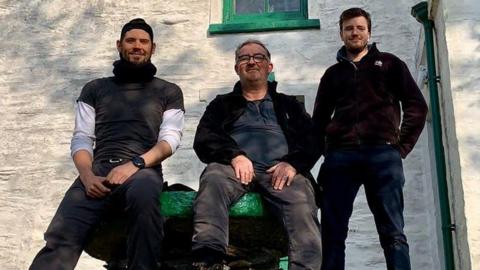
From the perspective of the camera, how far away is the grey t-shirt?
14.6 feet

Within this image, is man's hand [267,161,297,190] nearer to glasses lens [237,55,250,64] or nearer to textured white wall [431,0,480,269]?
glasses lens [237,55,250,64]

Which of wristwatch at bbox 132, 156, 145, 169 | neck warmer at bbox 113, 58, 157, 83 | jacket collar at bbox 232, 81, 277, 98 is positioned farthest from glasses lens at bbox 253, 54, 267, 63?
wristwatch at bbox 132, 156, 145, 169

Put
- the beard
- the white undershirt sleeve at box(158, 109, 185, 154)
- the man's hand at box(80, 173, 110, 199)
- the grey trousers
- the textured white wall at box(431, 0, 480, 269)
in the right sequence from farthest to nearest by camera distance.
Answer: the textured white wall at box(431, 0, 480, 269), the beard, the white undershirt sleeve at box(158, 109, 185, 154), the man's hand at box(80, 173, 110, 199), the grey trousers

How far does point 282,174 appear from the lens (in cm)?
430

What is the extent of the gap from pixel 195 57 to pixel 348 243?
7.88ft

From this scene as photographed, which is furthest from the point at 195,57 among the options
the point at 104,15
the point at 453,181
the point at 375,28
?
the point at 453,181

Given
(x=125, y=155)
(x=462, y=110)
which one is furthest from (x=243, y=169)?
(x=462, y=110)

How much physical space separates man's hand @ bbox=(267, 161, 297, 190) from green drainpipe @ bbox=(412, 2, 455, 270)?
5.73 feet

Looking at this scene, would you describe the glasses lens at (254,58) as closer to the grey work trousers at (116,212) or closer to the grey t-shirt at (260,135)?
the grey t-shirt at (260,135)

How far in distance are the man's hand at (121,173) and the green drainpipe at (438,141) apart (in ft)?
7.76

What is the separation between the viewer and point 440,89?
606cm

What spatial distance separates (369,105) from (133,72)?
1.33m

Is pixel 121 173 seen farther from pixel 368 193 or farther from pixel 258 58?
pixel 368 193

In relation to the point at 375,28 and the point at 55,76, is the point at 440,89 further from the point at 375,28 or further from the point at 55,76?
the point at 55,76
